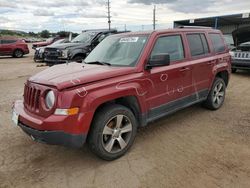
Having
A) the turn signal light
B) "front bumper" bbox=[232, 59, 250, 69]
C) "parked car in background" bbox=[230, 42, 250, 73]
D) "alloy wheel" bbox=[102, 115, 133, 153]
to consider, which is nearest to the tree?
"parked car in background" bbox=[230, 42, 250, 73]

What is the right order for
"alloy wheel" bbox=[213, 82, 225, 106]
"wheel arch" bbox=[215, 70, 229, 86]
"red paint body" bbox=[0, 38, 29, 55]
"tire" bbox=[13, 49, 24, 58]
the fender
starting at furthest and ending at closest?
"tire" bbox=[13, 49, 24, 58]
"red paint body" bbox=[0, 38, 29, 55]
"wheel arch" bbox=[215, 70, 229, 86]
"alloy wheel" bbox=[213, 82, 225, 106]
the fender

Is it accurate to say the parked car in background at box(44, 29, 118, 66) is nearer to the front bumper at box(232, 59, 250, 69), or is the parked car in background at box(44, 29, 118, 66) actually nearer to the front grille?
the front bumper at box(232, 59, 250, 69)

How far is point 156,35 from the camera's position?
4488mm

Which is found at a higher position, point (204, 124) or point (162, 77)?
point (162, 77)

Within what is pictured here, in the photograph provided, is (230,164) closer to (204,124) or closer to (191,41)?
(204,124)

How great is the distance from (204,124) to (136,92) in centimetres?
193

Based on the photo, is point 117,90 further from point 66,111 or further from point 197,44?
point 197,44

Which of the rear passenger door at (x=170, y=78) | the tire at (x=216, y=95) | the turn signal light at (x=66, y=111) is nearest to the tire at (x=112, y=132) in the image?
the turn signal light at (x=66, y=111)

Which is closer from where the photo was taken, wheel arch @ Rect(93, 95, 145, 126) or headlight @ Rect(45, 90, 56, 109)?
headlight @ Rect(45, 90, 56, 109)

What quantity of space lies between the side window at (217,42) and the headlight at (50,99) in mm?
3892

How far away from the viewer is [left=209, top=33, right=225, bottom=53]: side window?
5.86m

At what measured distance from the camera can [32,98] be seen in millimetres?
3727

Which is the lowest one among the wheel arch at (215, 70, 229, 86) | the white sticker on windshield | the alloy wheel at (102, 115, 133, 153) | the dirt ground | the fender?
the dirt ground

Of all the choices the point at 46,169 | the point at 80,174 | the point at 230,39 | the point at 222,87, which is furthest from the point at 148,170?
the point at 230,39
